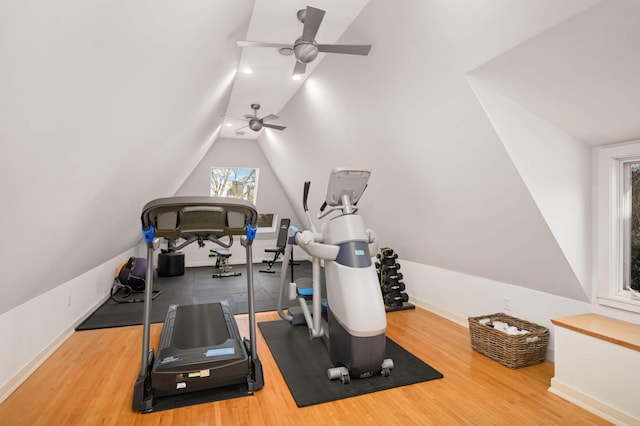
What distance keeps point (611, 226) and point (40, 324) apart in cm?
477

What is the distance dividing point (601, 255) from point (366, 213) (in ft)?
9.34

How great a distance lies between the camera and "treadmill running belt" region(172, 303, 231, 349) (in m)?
2.85

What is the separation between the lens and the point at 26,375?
2.67 meters

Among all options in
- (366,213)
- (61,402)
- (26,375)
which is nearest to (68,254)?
(26,375)

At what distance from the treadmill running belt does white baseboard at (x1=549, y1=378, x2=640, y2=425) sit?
2562mm

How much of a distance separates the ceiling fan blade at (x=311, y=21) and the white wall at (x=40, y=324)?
307cm

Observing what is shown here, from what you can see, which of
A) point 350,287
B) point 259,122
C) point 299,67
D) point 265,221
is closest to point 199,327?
point 350,287

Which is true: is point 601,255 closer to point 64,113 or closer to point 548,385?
point 548,385

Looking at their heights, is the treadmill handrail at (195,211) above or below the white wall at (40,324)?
above

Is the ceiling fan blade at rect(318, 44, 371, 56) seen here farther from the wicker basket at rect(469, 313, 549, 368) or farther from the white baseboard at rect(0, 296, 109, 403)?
the white baseboard at rect(0, 296, 109, 403)

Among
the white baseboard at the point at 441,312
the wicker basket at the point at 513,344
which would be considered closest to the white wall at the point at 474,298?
the white baseboard at the point at 441,312

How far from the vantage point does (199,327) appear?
10.6ft

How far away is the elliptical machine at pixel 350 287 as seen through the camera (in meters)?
2.65

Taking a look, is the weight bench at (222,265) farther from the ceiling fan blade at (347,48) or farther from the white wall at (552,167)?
the white wall at (552,167)
